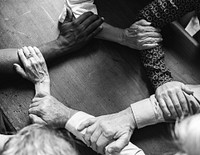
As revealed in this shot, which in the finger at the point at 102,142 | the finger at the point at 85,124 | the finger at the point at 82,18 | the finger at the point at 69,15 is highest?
the finger at the point at 69,15

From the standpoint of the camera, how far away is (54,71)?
4.10 ft

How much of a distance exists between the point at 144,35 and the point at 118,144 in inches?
16.9

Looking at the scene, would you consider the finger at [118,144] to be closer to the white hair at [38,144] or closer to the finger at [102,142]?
the finger at [102,142]

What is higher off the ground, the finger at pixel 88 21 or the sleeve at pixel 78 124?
the finger at pixel 88 21

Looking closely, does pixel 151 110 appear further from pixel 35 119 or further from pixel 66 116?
pixel 35 119

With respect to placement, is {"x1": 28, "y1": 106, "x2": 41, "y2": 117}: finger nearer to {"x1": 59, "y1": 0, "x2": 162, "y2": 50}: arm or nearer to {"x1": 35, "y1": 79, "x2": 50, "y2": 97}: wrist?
{"x1": 35, "y1": 79, "x2": 50, "y2": 97}: wrist

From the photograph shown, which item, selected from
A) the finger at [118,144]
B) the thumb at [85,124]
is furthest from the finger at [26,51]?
the finger at [118,144]

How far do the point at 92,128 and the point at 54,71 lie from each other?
1.01ft

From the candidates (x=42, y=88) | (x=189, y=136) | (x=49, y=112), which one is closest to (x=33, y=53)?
(x=42, y=88)

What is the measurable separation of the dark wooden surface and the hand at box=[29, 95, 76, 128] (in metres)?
0.05

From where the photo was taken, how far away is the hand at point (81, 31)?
4.09ft

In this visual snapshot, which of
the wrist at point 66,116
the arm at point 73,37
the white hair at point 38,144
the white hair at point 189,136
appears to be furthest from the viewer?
the arm at point 73,37

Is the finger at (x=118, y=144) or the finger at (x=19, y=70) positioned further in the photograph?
the finger at (x=19, y=70)

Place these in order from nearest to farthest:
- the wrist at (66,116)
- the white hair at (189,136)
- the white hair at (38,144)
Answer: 1. the white hair at (189,136)
2. the white hair at (38,144)
3. the wrist at (66,116)
